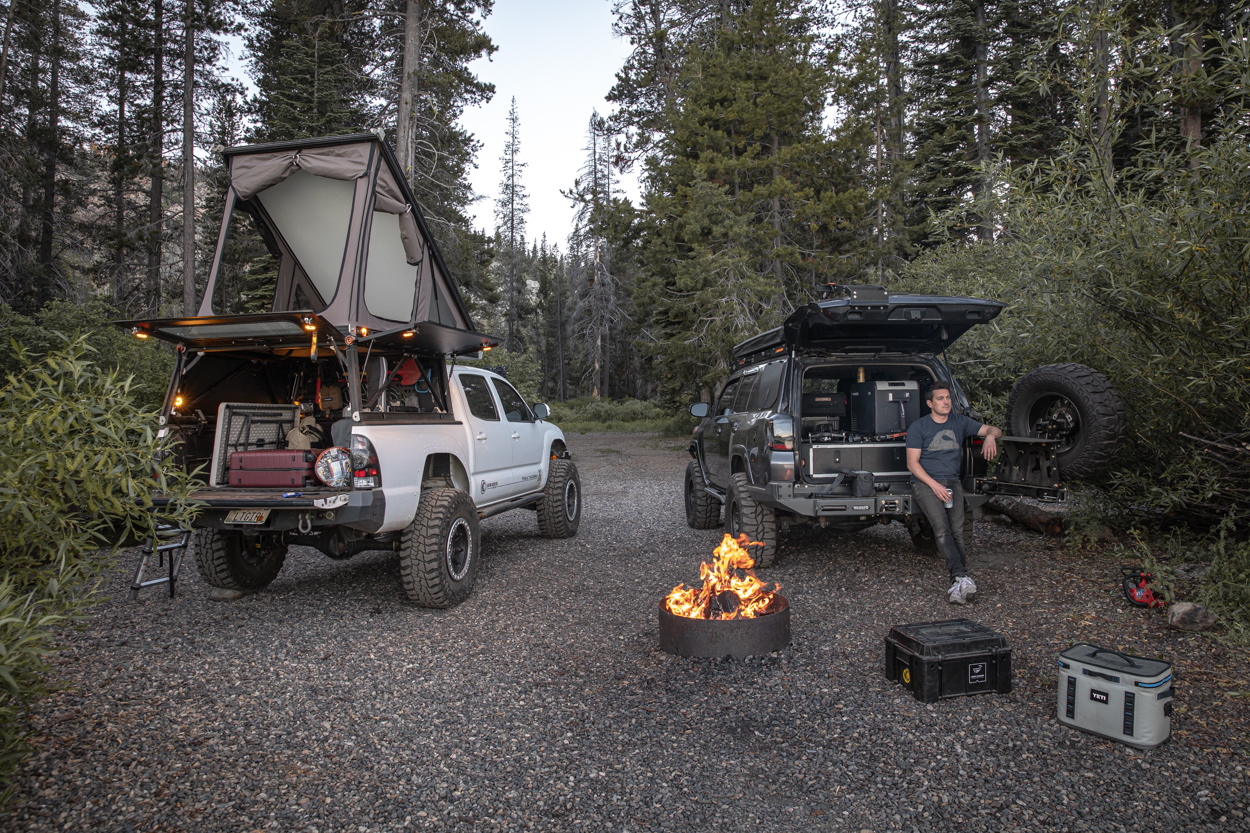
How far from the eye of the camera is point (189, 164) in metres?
17.0

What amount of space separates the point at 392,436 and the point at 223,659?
1.74m

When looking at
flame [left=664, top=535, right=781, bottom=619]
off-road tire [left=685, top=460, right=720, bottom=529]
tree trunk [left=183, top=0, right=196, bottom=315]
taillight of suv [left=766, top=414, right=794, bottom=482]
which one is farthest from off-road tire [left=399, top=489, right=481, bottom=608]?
tree trunk [left=183, top=0, right=196, bottom=315]

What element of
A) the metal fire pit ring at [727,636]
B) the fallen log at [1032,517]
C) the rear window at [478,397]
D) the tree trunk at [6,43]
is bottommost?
the metal fire pit ring at [727,636]

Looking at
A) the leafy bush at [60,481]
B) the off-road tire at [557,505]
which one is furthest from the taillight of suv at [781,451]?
the leafy bush at [60,481]

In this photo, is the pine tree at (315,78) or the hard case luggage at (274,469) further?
the pine tree at (315,78)

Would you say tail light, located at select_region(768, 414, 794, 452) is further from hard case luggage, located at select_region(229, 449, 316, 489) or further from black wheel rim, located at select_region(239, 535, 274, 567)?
black wheel rim, located at select_region(239, 535, 274, 567)

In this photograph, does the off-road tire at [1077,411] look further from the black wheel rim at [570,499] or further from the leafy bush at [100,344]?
the leafy bush at [100,344]

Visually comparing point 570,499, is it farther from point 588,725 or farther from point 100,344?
point 100,344

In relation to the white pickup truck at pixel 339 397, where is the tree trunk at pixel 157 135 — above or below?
above

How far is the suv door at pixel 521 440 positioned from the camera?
23.6ft

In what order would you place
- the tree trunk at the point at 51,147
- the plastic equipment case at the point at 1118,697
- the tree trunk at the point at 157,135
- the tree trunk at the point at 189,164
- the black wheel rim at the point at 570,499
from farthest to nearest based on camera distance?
the tree trunk at the point at 51,147 < the tree trunk at the point at 157,135 < the tree trunk at the point at 189,164 < the black wheel rim at the point at 570,499 < the plastic equipment case at the point at 1118,697

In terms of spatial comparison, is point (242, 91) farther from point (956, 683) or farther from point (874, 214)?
point (956, 683)

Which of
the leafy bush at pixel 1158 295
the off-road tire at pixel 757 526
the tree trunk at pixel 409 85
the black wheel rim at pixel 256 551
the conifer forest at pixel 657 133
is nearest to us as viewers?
the leafy bush at pixel 1158 295

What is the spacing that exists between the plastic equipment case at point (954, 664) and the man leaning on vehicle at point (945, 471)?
1.46 metres
